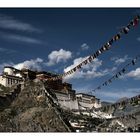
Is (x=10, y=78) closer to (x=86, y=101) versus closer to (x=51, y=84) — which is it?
(x=51, y=84)

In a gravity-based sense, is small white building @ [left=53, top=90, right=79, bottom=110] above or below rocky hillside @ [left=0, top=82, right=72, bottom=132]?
above

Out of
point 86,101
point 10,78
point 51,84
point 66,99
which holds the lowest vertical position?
point 66,99

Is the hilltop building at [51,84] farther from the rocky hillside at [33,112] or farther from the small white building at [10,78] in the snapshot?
the rocky hillside at [33,112]

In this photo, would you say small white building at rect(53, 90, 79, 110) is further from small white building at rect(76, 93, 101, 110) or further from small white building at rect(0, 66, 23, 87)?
small white building at rect(0, 66, 23, 87)

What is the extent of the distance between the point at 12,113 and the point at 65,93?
402 inches

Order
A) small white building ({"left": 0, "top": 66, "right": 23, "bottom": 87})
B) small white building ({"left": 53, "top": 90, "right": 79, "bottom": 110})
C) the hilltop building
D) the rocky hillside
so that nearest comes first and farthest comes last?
the rocky hillside → the hilltop building → small white building ({"left": 0, "top": 66, "right": 23, "bottom": 87}) → small white building ({"left": 53, "top": 90, "right": 79, "bottom": 110})

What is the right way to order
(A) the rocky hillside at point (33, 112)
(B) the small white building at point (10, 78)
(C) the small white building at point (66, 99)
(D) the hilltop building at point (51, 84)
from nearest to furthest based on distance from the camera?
(A) the rocky hillside at point (33, 112), (D) the hilltop building at point (51, 84), (B) the small white building at point (10, 78), (C) the small white building at point (66, 99)

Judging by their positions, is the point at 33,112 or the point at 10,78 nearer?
the point at 33,112

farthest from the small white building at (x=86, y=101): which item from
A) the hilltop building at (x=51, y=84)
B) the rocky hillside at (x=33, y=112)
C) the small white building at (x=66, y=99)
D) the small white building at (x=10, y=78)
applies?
the rocky hillside at (x=33, y=112)

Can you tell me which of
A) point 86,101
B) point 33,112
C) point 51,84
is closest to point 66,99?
point 51,84

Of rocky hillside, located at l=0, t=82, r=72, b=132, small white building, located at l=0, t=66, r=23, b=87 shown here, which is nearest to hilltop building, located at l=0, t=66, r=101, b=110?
small white building, located at l=0, t=66, r=23, b=87

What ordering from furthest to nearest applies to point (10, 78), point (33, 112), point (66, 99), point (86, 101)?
point (86, 101) → point (66, 99) → point (10, 78) → point (33, 112)
